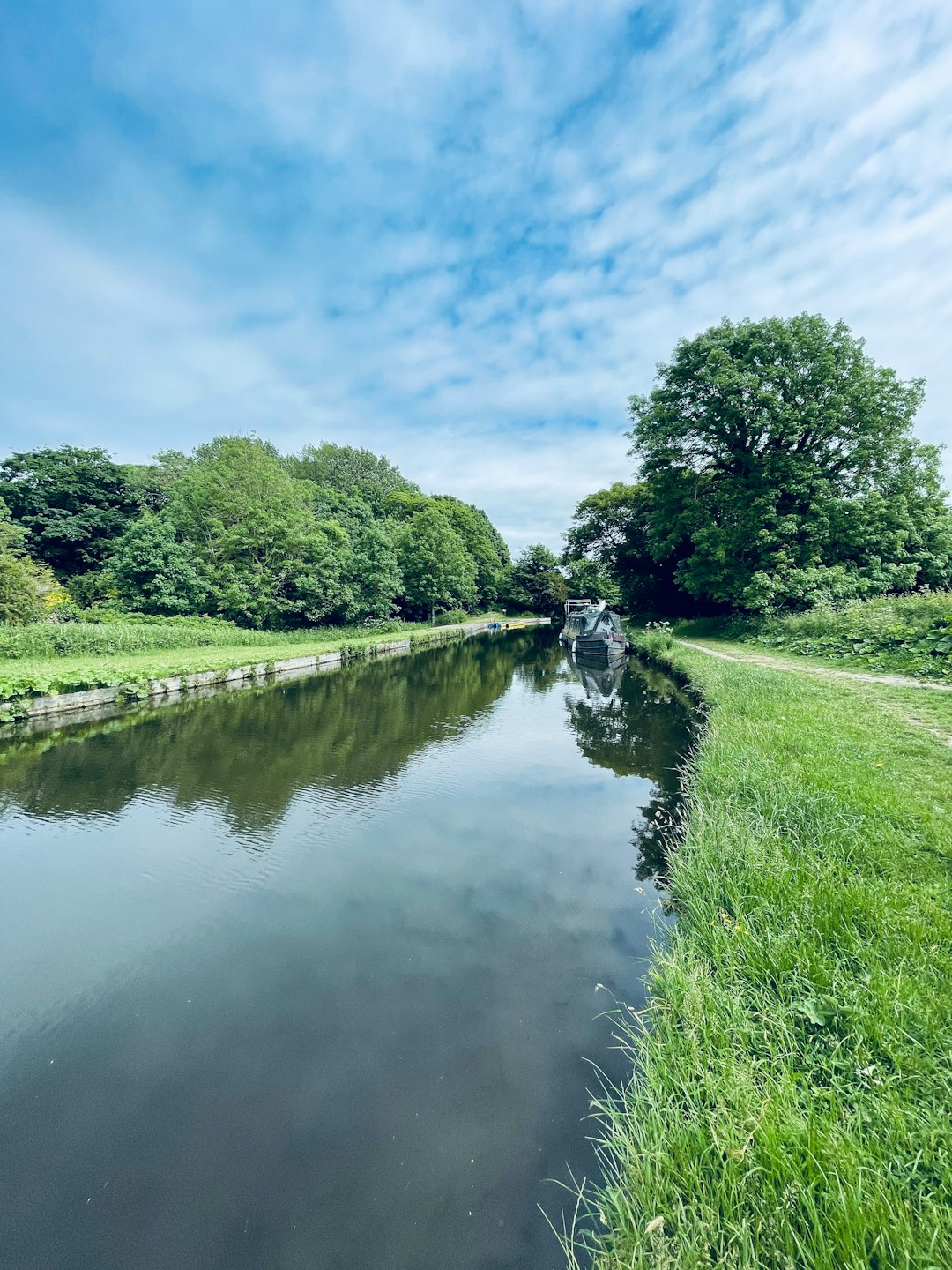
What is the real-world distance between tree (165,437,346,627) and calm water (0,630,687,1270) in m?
18.6

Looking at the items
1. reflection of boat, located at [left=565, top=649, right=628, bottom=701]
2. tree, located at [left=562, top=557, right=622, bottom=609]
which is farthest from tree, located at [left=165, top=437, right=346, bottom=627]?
tree, located at [left=562, top=557, right=622, bottom=609]

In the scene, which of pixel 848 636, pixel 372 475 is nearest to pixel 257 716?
pixel 848 636

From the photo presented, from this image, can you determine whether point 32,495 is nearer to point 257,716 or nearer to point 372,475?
point 257,716

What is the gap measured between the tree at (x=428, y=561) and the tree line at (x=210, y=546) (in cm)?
10

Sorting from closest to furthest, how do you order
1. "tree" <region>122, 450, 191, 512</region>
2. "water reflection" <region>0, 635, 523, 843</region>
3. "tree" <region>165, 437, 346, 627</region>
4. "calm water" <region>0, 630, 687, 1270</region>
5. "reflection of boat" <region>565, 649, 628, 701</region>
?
"calm water" <region>0, 630, 687, 1270</region> < "water reflection" <region>0, 635, 523, 843</region> < "reflection of boat" <region>565, 649, 628, 701</region> < "tree" <region>165, 437, 346, 627</region> < "tree" <region>122, 450, 191, 512</region>

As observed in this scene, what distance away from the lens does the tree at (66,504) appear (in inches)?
1229

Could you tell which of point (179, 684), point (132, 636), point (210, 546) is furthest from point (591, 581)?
point (179, 684)

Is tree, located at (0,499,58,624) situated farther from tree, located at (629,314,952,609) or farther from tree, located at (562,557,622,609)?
tree, located at (562,557,622,609)

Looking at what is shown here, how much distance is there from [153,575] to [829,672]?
26.6m

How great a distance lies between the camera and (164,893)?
4.98 m

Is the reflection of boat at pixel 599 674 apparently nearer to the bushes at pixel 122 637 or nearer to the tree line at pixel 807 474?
the tree line at pixel 807 474

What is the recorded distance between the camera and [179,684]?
14086 mm

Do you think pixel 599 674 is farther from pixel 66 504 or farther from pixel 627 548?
pixel 66 504

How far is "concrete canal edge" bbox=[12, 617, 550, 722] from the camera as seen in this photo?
1086cm
